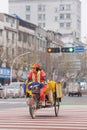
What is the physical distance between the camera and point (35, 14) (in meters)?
158

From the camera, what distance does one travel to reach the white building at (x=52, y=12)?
155000mm

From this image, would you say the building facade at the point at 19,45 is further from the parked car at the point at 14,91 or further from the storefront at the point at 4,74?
the parked car at the point at 14,91

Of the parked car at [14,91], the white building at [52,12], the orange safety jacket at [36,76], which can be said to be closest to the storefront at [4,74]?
the parked car at [14,91]

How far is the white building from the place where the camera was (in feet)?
509

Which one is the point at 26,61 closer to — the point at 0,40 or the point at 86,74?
the point at 0,40

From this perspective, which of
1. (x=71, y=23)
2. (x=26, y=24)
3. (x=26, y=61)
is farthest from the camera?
(x=71, y=23)

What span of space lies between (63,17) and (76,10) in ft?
15.2

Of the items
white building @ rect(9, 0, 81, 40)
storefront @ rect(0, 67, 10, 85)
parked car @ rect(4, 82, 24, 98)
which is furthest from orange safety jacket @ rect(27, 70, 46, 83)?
white building @ rect(9, 0, 81, 40)

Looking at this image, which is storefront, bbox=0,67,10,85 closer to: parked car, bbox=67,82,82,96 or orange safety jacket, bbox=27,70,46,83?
parked car, bbox=67,82,82,96

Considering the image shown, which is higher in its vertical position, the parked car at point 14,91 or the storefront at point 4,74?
the storefront at point 4,74

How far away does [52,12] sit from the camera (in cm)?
15725

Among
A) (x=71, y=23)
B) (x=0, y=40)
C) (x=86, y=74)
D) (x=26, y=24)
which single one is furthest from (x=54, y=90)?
(x=71, y=23)

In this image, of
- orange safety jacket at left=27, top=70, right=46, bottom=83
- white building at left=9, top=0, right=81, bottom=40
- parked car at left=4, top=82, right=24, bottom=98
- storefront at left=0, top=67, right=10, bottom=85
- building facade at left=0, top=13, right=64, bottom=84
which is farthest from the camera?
white building at left=9, top=0, right=81, bottom=40

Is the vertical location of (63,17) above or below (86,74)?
above
